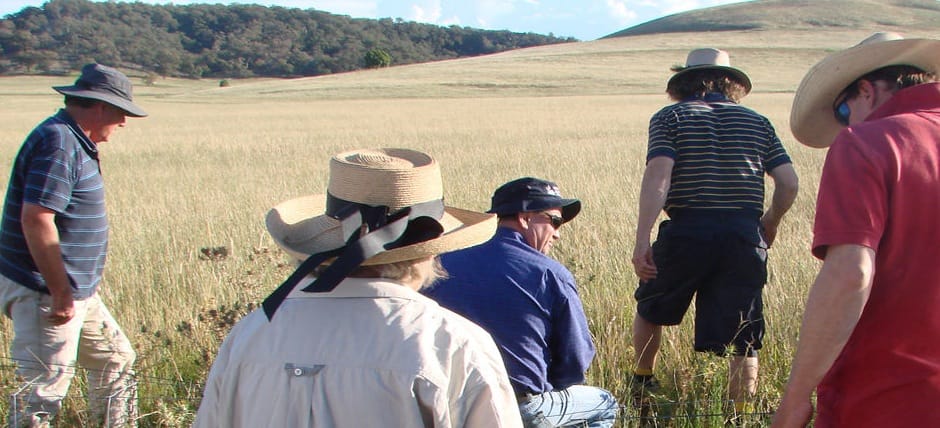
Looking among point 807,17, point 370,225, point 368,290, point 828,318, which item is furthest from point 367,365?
point 807,17

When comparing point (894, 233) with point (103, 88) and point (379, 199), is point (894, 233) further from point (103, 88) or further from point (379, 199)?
point (103, 88)

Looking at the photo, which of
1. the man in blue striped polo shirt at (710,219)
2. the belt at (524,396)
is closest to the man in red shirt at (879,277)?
the belt at (524,396)

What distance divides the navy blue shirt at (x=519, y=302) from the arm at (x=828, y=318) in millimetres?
806

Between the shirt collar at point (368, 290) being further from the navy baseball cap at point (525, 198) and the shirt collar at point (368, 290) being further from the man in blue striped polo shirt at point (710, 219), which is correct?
the man in blue striped polo shirt at point (710, 219)

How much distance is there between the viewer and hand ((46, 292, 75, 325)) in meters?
3.26

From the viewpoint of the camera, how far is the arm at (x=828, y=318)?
1894 millimetres

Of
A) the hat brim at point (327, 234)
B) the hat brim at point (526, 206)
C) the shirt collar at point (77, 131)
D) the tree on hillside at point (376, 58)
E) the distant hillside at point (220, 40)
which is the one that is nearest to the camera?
the hat brim at point (327, 234)

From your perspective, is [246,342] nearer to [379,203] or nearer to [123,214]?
[379,203]

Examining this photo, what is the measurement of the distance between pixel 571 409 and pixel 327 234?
4.19ft

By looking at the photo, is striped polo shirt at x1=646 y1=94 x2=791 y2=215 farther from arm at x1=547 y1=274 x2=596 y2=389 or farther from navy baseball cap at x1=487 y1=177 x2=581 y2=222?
arm at x1=547 y1=274 x2=596 y2=389

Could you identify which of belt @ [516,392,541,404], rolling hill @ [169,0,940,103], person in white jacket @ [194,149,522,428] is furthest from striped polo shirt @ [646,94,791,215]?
rolling hill @ [169,0,940,103]

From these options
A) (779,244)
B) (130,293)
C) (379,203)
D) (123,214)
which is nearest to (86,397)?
(130,293)

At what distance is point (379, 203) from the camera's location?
1825 millimetres

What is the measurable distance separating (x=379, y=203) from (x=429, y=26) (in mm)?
137809
